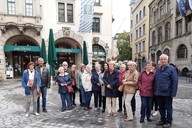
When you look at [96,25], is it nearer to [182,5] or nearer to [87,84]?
[182,5]

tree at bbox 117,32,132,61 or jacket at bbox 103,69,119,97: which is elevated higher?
tree at bbox 117,32,132,61

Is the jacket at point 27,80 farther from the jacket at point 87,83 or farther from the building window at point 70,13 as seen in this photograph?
the building window at point 70,13

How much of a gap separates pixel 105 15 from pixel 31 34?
31.0 feet

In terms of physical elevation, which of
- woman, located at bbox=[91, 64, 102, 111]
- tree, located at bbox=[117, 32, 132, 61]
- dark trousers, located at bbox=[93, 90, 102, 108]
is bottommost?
dark trousers, located at bbox=[93, 90, 102, 108]

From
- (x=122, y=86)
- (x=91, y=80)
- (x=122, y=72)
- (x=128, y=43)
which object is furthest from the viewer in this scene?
(x=128, y=43)

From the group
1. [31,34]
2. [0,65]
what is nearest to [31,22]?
[31,34]

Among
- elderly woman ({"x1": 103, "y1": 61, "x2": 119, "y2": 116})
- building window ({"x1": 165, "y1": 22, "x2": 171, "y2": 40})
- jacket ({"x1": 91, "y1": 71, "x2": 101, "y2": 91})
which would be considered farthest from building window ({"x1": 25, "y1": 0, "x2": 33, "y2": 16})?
building window ({"x1": 165, "y1": 22, "x2": 171, "y2": 40})

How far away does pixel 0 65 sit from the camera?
70.5ft

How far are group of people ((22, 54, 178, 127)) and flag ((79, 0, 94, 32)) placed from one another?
14.2m

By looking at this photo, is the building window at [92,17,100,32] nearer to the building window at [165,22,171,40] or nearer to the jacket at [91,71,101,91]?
the building window at [165,22,171,40]

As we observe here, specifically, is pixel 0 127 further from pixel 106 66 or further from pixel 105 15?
pixel 105 15

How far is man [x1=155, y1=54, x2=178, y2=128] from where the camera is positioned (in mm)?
5898

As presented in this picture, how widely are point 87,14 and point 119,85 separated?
52.7 ft

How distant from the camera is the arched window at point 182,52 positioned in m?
26.7
